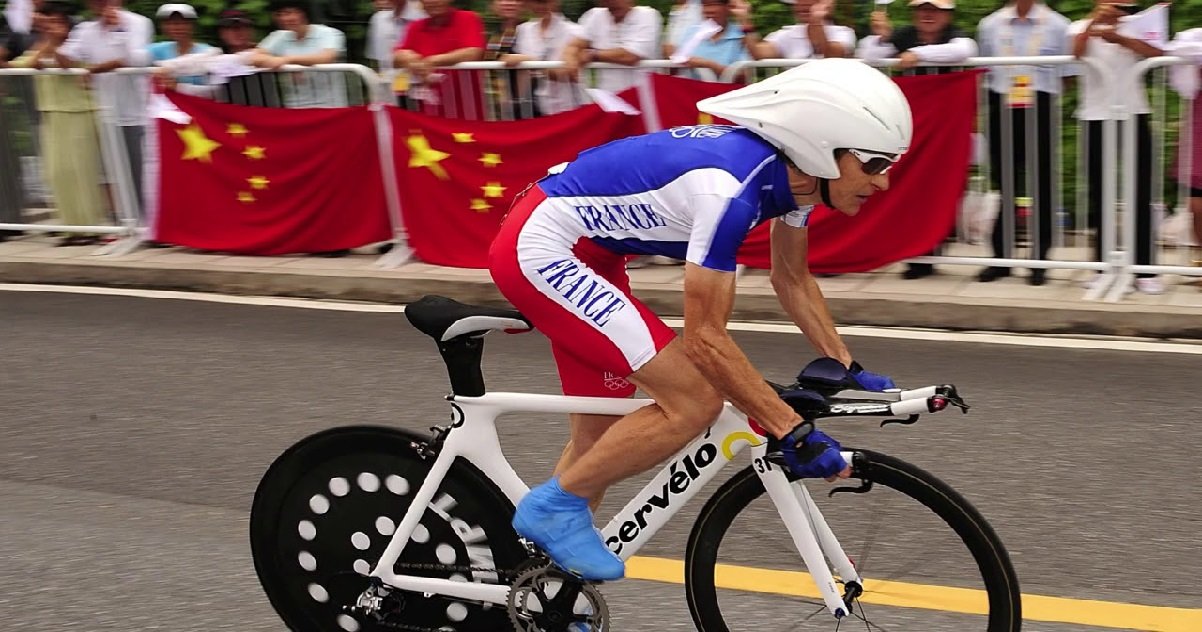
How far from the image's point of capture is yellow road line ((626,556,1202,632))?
3615 mm

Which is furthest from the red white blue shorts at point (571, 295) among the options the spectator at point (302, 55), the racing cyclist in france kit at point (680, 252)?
the spectator at point (302, 55)

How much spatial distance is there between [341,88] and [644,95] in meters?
2.17

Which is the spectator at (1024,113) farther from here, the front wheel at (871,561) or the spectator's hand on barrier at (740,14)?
the front wheel at (871,561)

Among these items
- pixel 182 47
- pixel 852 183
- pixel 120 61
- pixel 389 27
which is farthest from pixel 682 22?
pixel 852 183

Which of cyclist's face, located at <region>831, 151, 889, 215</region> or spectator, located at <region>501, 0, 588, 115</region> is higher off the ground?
cyclist's face, located at <region>831, 151, 889, 215</region>

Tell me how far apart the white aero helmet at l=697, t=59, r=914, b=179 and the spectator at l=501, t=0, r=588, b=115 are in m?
5.79

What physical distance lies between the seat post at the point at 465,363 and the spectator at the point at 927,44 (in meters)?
Answer: 5.24

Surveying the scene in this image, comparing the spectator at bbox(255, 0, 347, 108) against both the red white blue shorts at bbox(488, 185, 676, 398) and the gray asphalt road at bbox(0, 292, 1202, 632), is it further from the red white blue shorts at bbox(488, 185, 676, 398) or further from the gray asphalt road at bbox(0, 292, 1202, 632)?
the red white blue shorts at bbox(488, 185, 676, 398)

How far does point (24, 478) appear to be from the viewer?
6141 millimetres

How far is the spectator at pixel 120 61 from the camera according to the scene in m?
10.5

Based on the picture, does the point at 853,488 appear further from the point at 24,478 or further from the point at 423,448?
the point at 24,478

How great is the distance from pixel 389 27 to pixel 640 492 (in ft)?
23.2

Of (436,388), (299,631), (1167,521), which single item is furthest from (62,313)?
(1167,521)

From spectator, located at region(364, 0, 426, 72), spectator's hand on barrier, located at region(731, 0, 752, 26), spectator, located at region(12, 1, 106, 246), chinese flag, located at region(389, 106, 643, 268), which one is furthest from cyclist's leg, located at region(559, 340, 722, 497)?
spectator, located at region(12, 1, 106, 246)
